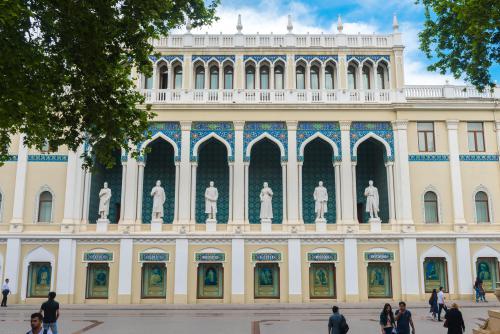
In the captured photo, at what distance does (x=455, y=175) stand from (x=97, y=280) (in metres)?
20.9

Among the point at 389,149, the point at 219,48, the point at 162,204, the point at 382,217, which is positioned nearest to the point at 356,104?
the point at 389,149

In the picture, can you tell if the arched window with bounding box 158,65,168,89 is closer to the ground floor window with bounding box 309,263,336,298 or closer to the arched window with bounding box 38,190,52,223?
the arched window with bounding box 38,190,52,223

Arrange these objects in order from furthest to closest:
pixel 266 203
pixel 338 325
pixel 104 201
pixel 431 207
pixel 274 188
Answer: pixel 274 188 → pixel 431 207 → pixel 266 203 → pixel 104 201 → pixel 338 325

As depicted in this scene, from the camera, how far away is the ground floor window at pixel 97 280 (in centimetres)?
2617


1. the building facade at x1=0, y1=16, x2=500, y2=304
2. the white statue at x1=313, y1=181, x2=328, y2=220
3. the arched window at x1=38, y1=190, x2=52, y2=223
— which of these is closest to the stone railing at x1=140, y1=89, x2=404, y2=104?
the building facade at x1=0, y1=16, x2=500, y2=304

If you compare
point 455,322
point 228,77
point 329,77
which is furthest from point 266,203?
point 455,322

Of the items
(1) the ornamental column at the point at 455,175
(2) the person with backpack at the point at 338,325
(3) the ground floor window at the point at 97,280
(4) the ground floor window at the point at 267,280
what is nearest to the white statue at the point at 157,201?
(3) the ground floor window at the point at 97,280

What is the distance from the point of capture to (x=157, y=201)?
88.5 feet

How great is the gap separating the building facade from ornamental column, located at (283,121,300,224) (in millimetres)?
114

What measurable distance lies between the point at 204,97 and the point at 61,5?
17685mm

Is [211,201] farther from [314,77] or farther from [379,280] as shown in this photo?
[379,280]

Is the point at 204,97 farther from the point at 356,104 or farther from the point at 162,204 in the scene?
the point at 356,104

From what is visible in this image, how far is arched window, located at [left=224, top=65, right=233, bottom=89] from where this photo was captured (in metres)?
29.3

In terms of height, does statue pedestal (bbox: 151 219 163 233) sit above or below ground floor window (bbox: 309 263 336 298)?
above
